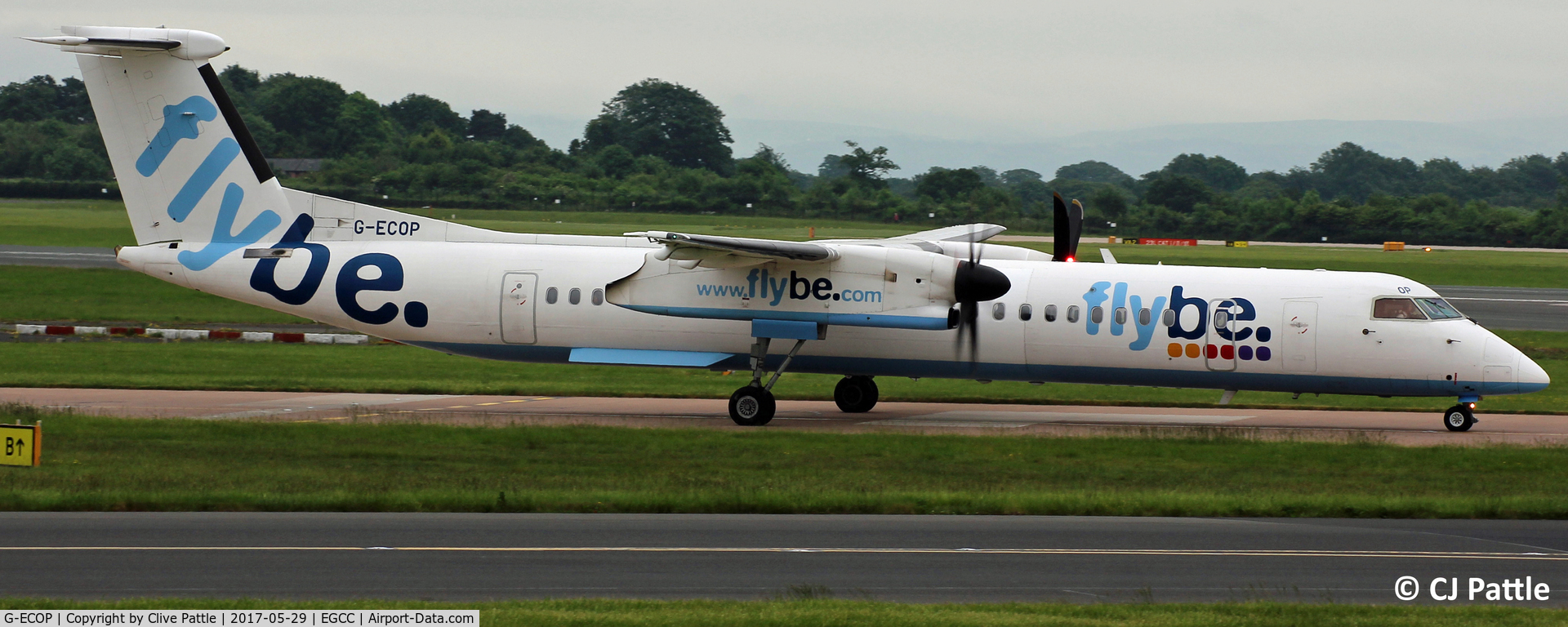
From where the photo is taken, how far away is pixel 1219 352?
70.1 ft

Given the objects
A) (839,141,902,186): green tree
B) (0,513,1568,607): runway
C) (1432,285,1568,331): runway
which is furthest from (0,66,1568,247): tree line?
(0,513,1568,607): runway

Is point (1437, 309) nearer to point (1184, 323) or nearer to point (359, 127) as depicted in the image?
point (1184, 323)

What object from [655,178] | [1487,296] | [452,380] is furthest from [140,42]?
[655,178]

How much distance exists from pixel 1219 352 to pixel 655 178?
60.2 metres

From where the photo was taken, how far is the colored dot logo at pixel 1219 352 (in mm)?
21297

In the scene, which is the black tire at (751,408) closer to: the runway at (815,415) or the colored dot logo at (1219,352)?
the runway at (815,415)

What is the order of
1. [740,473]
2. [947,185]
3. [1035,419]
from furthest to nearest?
[947,185]
[1035,419]
[740,473]

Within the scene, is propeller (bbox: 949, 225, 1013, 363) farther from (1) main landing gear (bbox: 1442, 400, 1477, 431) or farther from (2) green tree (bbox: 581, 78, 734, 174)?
(2) green tree (bbox: 581, 78, 734, 174)

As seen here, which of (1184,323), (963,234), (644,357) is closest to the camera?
(1184,323)

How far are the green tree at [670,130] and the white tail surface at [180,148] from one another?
262 ft

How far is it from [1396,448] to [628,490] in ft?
37.9

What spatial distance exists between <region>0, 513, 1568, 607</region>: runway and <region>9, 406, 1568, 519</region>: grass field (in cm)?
64

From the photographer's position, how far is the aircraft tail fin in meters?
22.5

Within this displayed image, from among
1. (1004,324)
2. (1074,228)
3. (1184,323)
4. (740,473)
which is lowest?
(740,473)
